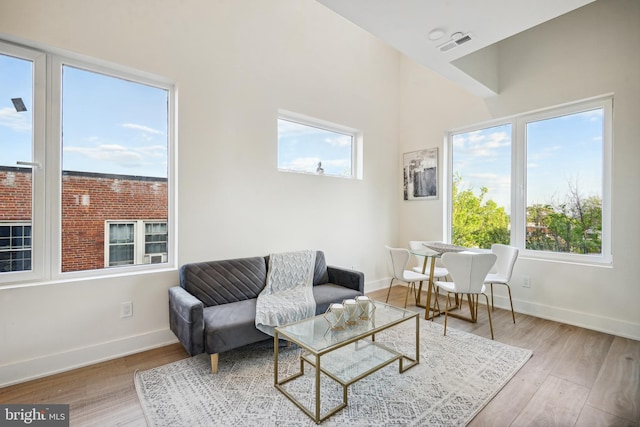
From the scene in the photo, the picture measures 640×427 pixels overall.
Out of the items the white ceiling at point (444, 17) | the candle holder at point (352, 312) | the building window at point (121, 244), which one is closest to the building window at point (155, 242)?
the building window at point (121, 244)

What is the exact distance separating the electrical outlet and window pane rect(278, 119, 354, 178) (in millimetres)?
2013

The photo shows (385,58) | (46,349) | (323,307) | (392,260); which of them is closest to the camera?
(46,349)

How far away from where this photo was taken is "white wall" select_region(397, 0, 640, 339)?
2.88m

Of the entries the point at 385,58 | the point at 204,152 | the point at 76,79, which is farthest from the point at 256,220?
the point at 385,58

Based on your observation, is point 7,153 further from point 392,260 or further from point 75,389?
point 392,260

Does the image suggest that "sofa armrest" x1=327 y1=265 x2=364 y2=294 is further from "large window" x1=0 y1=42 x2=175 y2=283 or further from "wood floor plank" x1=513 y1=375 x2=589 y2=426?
"large window" x1=0 y1=42 x2=175 y2=283

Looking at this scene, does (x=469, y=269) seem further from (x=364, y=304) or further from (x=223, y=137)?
(x=223, y=137)

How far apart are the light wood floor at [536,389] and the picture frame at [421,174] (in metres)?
2.24

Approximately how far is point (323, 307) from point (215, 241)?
1.25m

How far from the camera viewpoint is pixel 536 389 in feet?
6.75

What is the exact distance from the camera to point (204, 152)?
9.52 feet

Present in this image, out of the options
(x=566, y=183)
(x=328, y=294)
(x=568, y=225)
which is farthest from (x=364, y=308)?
(x=566, y=183)

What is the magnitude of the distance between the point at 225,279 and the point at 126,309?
814 millimetres

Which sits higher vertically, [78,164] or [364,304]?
[78,164]
